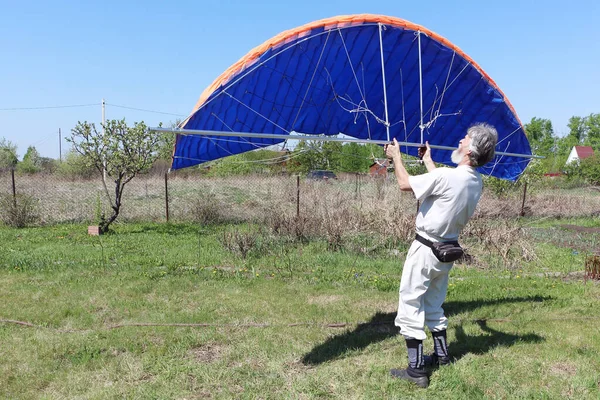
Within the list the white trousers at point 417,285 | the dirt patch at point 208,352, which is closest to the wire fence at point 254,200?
the dirt patch at point 208,352

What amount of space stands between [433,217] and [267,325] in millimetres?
2101

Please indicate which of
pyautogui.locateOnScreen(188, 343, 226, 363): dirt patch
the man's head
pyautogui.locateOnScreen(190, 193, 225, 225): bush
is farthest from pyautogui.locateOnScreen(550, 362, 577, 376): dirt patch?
pyautogui.locateOnScreen(190, 193, 225, 225): bush

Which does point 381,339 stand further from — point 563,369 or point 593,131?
point 593,131

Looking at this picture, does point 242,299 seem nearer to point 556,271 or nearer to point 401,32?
point 401,32

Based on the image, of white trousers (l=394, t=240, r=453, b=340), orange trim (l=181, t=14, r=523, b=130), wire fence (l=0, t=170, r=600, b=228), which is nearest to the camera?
white trousers (l=394, t=240, r=453, b=340)

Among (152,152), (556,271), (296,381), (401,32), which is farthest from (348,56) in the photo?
(152,152)

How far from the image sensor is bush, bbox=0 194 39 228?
411 inches

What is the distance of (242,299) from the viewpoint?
5.16 metres

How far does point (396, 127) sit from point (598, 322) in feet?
12.1

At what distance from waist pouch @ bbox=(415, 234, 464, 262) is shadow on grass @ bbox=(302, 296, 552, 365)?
3.72ft

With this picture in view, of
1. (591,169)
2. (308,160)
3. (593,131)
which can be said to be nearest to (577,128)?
(593,131)

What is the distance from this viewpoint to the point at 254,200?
14133mm

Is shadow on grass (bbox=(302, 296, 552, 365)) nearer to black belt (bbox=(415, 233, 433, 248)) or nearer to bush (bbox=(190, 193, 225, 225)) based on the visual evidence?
black belt (bbox=(415, 233, 433, 248))

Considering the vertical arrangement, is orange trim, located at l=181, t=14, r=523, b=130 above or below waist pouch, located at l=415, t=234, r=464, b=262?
above
